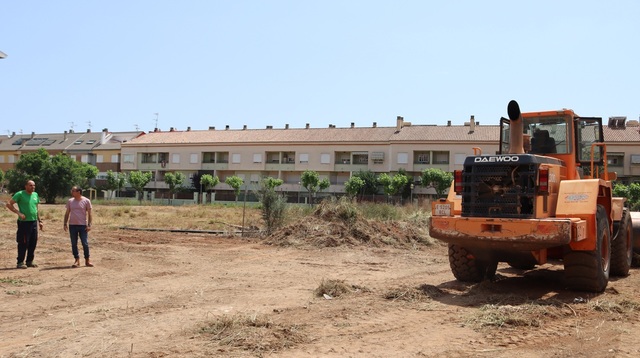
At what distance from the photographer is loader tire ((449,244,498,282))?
1081 cm

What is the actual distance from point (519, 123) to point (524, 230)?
224cm

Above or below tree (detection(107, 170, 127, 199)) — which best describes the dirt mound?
below

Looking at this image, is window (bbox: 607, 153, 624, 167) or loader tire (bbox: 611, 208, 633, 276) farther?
window (bbox: 607, 153, 624, 167)

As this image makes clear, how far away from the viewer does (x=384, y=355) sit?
5934 mm

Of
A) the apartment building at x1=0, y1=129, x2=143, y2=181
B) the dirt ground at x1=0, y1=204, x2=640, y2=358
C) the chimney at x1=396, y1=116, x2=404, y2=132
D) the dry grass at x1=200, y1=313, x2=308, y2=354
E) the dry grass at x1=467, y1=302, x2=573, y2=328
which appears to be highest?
the chimney at x1=396, y1=116, x2=404, y2=132

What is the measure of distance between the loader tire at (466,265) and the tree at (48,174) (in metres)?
62.9

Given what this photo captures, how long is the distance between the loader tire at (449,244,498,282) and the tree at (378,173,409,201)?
5612 cm

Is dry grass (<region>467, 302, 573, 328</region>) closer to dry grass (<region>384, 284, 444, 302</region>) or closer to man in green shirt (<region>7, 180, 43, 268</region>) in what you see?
dry grass (<region>384, 284, 444, 302</region>)

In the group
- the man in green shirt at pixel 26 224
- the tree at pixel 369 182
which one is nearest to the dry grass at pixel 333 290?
the man in green shirt at pixel 26 224

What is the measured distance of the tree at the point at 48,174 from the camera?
65.5 m

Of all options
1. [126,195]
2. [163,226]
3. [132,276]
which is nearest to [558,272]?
[132,276]

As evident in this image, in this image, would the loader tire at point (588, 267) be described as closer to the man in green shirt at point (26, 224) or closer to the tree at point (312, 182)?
the man in green shirt at point (26, 224)

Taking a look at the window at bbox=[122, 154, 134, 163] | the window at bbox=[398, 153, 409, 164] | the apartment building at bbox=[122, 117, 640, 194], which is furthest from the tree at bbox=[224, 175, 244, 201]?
the window at bbox=[122, 154, 134, 163]

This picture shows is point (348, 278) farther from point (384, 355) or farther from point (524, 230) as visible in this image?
point (384, 355)
